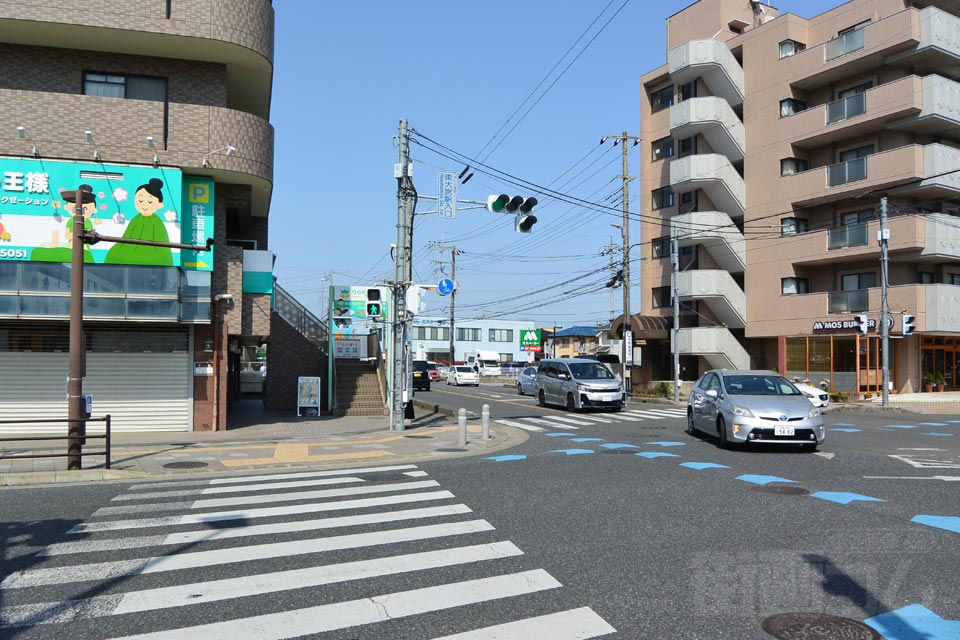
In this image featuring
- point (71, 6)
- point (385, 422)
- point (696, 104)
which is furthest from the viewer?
point (696, 104)

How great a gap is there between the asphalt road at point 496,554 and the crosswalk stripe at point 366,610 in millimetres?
20

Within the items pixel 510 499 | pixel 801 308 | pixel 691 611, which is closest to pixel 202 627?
pixel 691 611

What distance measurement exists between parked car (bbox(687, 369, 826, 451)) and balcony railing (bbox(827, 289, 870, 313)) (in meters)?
19.6

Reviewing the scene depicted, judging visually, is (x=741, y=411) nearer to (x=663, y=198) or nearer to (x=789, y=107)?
(x=789, y=107)

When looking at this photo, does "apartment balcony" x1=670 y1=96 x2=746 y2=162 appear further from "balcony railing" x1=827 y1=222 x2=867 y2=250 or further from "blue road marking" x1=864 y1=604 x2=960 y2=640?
"blue road marking" x1=864 y1=604 x2=960 y2=640

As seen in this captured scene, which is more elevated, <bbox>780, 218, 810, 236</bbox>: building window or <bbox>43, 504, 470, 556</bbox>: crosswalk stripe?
<bbox>780, 218, 810, 236</bbox>: building window

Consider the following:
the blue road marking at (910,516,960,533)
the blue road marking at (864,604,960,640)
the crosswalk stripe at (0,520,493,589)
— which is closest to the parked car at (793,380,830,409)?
the blue road marking at (910,516,960,533)

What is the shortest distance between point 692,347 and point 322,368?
19.7m

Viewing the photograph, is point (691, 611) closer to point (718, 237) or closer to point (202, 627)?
point (202, 627)

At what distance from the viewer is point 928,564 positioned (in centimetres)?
611

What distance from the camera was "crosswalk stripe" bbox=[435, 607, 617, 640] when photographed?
15.2ft

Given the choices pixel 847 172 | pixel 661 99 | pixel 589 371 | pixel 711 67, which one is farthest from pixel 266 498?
pixel 661 99

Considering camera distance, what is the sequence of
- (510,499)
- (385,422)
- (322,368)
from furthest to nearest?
(322,368)
(385,422)
(510,499)

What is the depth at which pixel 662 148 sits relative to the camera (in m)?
41.7
